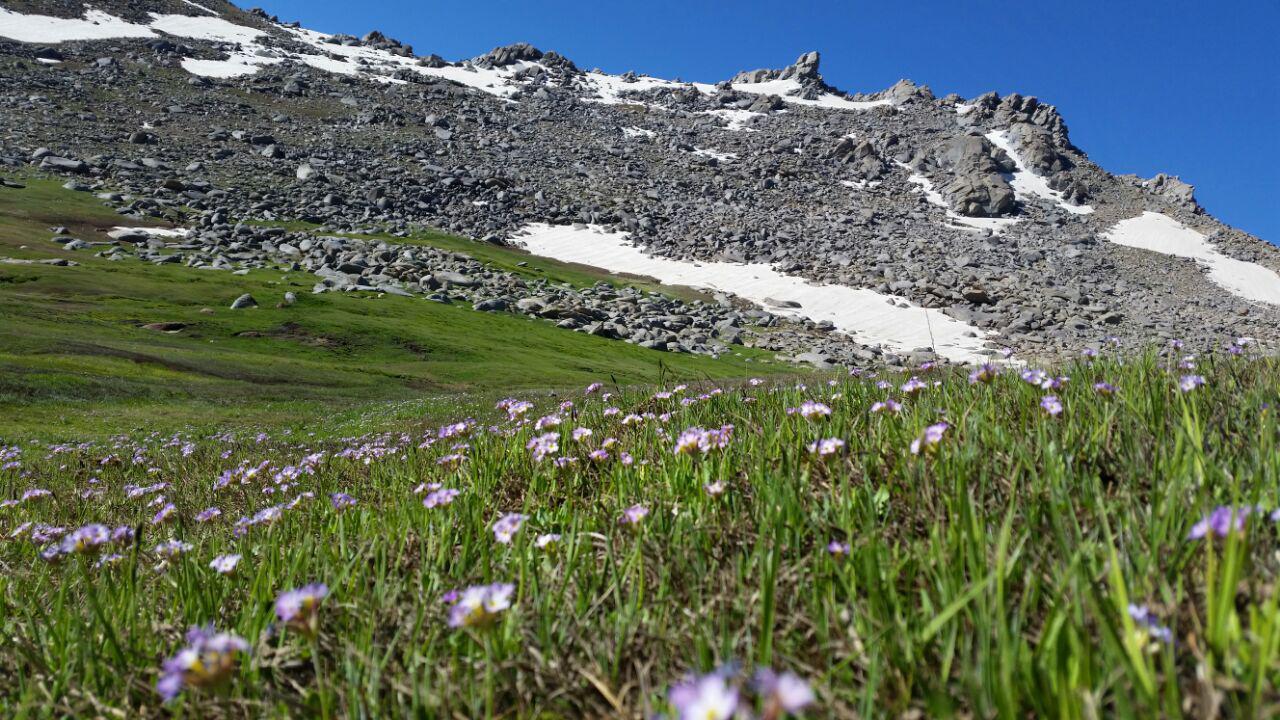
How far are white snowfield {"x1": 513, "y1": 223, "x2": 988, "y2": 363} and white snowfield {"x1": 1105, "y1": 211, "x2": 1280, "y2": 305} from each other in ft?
180

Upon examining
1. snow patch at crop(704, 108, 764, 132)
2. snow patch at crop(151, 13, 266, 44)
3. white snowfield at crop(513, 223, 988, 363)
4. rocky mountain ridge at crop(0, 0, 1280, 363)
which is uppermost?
snow patch at crop(704, 108, 764, 132)

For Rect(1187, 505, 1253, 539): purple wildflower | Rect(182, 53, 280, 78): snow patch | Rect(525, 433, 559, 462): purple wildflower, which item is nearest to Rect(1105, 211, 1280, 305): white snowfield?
Rect(525, 433, 559, 462): purple wildflower

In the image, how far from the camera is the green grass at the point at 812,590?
4.28ft

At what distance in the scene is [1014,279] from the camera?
9531cm

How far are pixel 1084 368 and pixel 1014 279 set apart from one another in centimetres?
10353

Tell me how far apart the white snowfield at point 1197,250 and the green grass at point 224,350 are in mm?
92716

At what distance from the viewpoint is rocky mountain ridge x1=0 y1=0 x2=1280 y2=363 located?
8769 centimetres

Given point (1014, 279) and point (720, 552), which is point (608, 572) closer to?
point (720, 552)

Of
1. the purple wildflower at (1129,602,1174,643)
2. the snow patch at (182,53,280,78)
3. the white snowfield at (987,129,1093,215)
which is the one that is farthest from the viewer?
the snow patch at (182,53,280,78)

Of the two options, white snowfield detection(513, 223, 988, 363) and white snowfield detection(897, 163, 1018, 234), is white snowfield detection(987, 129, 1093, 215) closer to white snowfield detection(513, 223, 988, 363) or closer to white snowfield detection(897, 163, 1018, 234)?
white snowfield detection(897, 163, 1018, 234)

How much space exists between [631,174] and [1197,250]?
10441cm

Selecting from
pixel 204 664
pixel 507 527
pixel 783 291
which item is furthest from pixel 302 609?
pixel 783 291

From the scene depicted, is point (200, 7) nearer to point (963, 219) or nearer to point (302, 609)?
point (963, 219)

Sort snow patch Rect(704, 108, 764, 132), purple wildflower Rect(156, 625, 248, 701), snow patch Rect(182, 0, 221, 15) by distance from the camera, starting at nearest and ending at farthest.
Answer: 1. purple wildflower Rect(156, 625, 248, 701)
2. snow patch Rect(704, 108, 764, 132)
3. snow patch Rect(182, 0, 221, 15)
